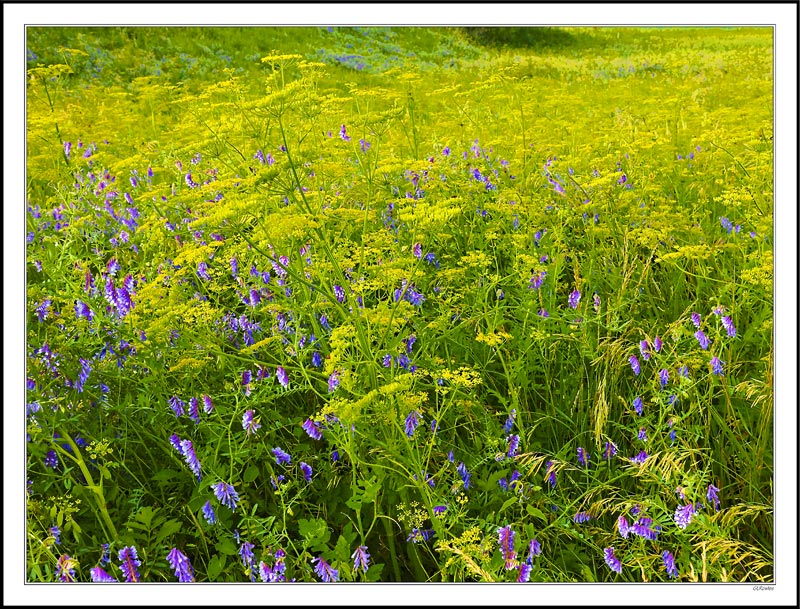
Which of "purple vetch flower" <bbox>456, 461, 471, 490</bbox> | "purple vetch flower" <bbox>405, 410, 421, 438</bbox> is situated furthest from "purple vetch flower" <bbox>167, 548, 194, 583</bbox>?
"purple vetch flower" <bbox>456, 461, 471, 490</bbox>

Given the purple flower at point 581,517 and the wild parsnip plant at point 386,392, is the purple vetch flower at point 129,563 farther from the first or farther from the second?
the purple flower at point 581,517

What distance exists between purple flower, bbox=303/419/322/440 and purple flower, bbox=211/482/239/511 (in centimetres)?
34

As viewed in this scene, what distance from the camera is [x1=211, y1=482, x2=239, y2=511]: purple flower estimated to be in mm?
2201

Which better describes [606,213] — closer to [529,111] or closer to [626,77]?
[529,111]

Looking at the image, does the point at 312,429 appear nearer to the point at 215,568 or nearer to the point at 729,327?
the point at 215,568

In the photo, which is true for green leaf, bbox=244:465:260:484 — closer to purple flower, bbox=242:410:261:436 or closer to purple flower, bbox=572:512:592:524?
purple flower, bbox=242:410:261:436

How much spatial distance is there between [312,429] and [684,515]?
1.28 metres

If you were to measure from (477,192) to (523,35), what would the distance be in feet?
22.2

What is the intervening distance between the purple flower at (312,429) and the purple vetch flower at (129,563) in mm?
687

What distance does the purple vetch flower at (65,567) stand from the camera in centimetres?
185

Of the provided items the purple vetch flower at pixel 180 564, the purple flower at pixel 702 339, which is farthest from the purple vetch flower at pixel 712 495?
the purple vetch flower at pixel 180 564

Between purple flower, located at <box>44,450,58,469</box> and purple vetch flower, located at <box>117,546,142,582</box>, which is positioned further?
purple flower, located at <box>44,450,58,469</box>

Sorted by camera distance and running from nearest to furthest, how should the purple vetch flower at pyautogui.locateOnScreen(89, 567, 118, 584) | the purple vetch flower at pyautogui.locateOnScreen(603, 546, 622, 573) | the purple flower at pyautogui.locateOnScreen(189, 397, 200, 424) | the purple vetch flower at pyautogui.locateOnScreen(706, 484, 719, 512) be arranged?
the purple vetch flower at pyautogui.locateOnScreen(89, 567, 118, 584), the purple vetch flower at pyautogui.locateOnScreen(603, 546, 622, 573), the purple vetch flower at pyautogui.locateOnScreen(706, 484, 719, 512), the purple flower at pyautogui.locateOnScreen(189, 397, 200, 424)

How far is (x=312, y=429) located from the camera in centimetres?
245
